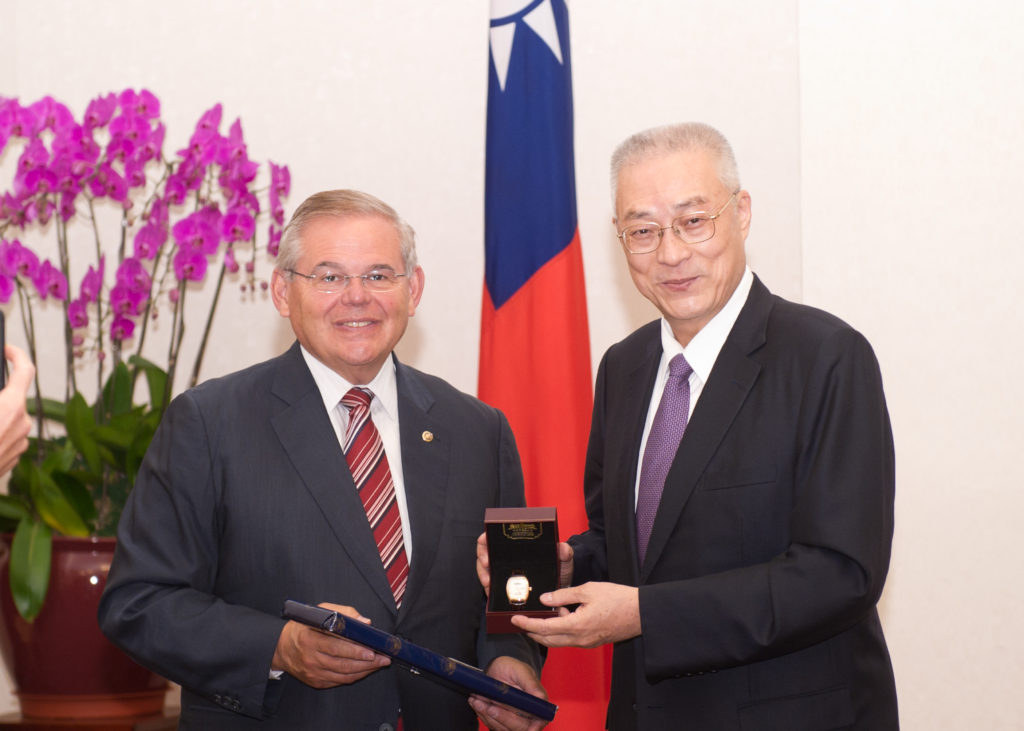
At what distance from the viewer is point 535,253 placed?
375 cm

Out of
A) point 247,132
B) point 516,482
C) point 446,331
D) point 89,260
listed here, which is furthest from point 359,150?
point 516,482

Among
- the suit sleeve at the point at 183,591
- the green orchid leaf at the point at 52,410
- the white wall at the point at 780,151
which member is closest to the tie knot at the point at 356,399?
the suit sleeve at the point at 183,591

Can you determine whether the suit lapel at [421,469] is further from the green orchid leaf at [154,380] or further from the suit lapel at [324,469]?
the green orchid leaf at [154,380]

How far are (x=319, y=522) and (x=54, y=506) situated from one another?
1.26 m

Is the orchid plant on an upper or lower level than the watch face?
upper

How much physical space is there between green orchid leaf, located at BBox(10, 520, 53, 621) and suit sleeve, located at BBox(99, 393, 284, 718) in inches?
34.2

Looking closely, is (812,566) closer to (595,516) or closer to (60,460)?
(595,516)

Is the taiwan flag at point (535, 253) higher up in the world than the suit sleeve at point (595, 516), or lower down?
higher up

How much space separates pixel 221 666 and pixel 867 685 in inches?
52.2

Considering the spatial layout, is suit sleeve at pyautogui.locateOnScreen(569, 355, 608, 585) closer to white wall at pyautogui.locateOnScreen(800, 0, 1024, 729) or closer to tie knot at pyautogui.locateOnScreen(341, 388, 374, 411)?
tie knot at pyautogui.locateOnScreen(341, 388, 374, 411)

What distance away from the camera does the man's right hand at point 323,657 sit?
83.4 inches

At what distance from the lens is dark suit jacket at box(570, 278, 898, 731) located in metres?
2.06

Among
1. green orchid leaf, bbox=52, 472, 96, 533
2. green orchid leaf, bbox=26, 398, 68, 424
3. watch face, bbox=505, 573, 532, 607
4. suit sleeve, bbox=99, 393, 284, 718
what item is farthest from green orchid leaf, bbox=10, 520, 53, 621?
watch face, bbox=505, 573, 532, 607

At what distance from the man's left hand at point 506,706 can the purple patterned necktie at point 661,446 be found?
1.46 ft
